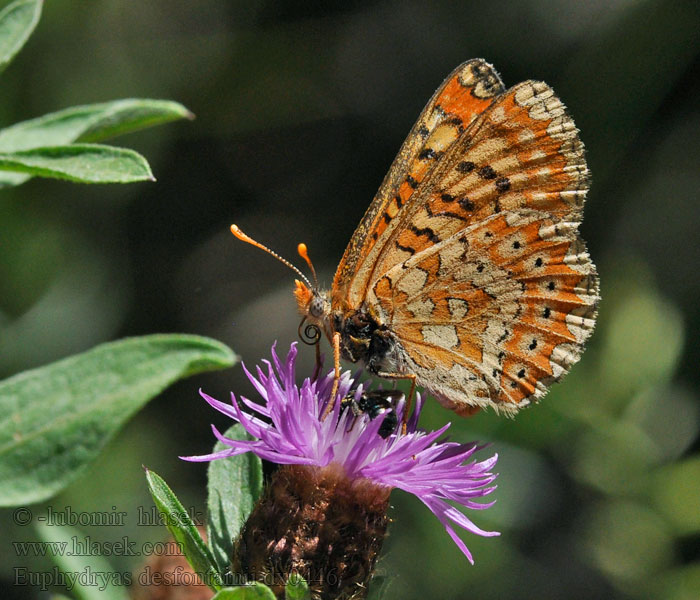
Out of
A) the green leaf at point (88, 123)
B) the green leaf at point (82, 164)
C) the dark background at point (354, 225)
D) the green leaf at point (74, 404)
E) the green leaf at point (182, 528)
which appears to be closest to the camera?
the green leaf at point (74, 404)

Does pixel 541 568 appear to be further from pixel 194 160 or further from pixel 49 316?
pixel 194 160

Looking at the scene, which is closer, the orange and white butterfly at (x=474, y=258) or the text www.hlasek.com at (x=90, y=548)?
the text www.hlasek.com at (x=90, y=548)

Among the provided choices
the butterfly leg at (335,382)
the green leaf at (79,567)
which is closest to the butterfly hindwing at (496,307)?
the butterfly leg at (335,382)

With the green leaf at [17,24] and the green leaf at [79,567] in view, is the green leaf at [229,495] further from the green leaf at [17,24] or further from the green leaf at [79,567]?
the green leaf at [17,24]

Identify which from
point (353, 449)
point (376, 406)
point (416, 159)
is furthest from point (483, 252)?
point (353, 449)

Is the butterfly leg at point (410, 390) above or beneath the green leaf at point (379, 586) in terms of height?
above

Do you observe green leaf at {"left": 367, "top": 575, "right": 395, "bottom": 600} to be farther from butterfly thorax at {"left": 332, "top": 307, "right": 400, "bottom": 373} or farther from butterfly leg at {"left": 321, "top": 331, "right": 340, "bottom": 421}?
butterfly thorax at {"left": 332, "top": 307, "right": 400, "bottom": 373}

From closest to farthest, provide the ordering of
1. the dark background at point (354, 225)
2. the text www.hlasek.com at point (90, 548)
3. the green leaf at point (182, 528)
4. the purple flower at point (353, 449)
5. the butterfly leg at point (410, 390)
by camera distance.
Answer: the green leaf at point (182, 528)
the purple flower at point (353, 449)
the text www.hlasek.com at point (90, 548)
the butterfly leg at point (410, 390)
the dark background at point (354, 225)
